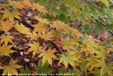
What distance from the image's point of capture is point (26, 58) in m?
2.23

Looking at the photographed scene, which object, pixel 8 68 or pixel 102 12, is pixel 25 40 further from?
pixel 102 12

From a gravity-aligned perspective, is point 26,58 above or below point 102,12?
below

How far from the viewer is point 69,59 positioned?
1.05 meters

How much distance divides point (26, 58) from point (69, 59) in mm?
1533

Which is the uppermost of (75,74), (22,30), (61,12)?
(61,12)

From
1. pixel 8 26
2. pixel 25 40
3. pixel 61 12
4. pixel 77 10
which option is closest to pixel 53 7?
pixel 61 12

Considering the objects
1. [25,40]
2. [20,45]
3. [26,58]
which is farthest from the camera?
[25,40]

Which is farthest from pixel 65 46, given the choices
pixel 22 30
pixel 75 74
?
pixel 22 30

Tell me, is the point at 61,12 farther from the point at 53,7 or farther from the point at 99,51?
the point at 99,51

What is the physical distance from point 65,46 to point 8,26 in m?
0.79

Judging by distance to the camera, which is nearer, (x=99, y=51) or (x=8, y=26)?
(x=99, y=51)

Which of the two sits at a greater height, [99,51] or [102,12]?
[102,12]

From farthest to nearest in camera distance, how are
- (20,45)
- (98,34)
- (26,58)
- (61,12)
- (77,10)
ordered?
(98,34) → (20,45) → (26,58) → (61,12) → (77,10)

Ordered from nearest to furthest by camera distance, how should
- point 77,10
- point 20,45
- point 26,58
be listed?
point 77,10, point 26,58, point 20,45
